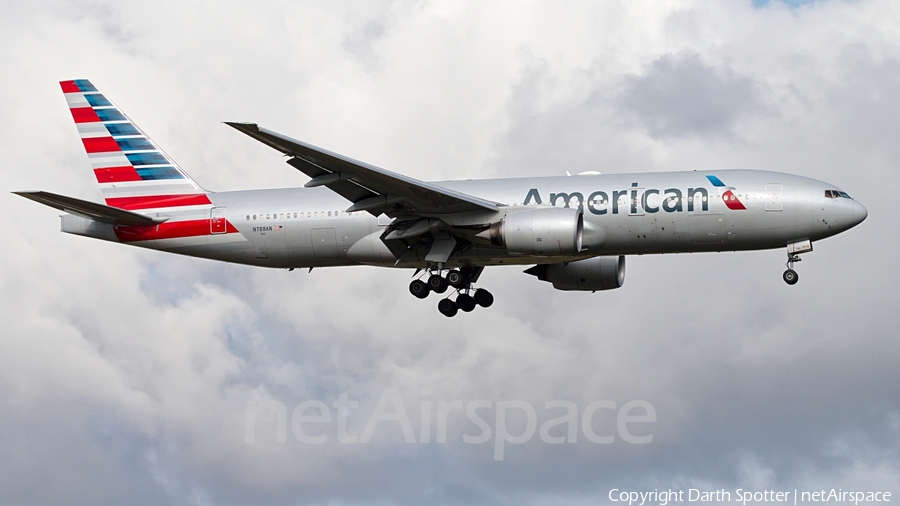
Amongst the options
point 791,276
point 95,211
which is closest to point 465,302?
point 791,276

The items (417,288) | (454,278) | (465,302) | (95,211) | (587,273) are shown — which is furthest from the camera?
(587,273)

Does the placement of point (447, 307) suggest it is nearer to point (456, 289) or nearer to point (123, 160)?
point (456, 289)

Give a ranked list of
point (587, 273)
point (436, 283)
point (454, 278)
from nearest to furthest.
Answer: point (454, 278), point (436, 283), point (587, 273)

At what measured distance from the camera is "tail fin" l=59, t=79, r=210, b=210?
46.5 meters

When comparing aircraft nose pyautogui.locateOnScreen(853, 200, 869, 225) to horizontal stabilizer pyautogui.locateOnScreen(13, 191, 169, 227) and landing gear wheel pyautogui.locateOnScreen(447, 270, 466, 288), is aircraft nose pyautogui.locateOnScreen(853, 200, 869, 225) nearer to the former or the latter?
landing gear wheel pyautogui.locateOnScreen(447, 270, 466, 288)

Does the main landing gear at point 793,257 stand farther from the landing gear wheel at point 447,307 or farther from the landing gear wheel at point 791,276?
the landing gear wheel at point 447,307

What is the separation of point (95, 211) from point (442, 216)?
1294cm

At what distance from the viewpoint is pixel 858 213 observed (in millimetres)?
40031

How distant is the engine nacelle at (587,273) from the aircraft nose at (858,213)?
32.7 feet

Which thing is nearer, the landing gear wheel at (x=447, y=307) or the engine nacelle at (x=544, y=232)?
the engine nacelle at (x=544, y=232)

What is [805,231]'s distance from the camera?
3978cm

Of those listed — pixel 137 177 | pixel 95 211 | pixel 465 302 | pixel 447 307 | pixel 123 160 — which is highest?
pixel 123 160

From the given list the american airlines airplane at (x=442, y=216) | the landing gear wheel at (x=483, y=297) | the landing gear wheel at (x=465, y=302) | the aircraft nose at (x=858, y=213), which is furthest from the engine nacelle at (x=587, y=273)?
A: the aircraft nose at (x=858, y=213)

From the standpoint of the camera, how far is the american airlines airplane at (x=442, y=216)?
3972cm
